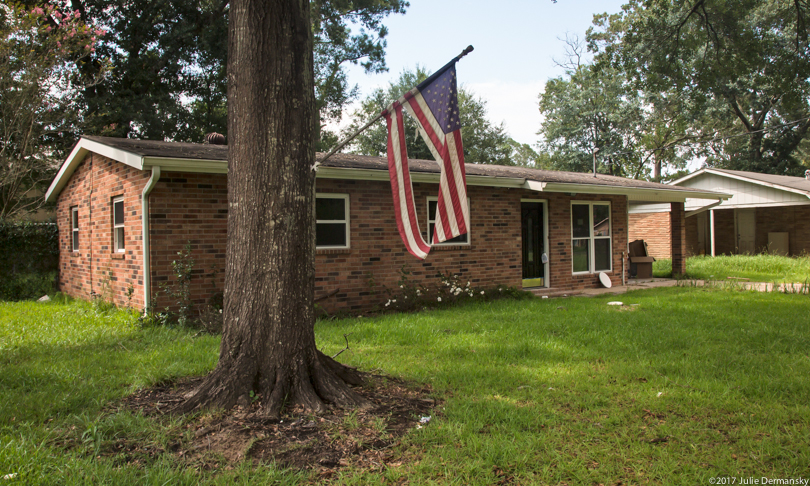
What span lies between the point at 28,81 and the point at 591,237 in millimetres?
15339

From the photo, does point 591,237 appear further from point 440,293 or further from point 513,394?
point 513,394

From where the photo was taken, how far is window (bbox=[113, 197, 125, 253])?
910 centimetres

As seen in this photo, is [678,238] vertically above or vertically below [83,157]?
below

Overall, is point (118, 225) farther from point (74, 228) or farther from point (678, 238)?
point (678, 238)

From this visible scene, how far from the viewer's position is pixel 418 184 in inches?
398

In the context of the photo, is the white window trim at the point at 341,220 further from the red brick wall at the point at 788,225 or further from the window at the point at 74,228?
the red brick wall at the point at 788,225

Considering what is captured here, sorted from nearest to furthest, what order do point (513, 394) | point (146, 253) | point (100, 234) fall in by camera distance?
A: point (513, 394)
point (146, 253)
point (100, 234)

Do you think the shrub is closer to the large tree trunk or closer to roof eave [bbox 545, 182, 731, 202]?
the large tree trunk

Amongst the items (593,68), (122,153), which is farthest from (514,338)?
(593,68)

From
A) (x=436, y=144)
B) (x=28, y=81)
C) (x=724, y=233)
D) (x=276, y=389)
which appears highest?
(x=28, y=81)

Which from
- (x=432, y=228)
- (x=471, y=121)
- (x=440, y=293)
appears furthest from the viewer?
(x=471, y=121)

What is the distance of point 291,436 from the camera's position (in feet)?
11.3

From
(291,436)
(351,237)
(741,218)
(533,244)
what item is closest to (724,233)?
(741,218)

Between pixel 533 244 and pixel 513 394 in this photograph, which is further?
pixel 533 244
